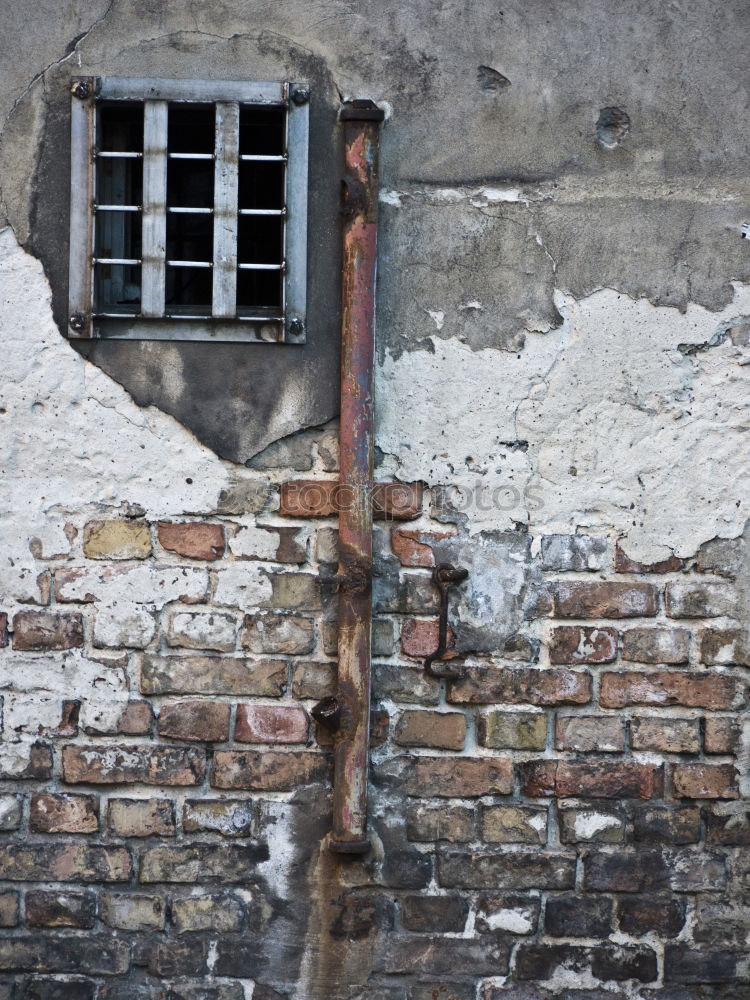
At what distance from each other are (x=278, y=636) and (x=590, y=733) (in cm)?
78

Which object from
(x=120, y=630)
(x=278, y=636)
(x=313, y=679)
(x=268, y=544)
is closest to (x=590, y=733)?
(x=313, y=679)

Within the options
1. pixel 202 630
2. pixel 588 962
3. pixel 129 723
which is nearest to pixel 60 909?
pixel 129 723

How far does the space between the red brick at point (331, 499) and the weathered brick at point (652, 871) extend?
93 centimetres

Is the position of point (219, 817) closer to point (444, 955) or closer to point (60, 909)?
point (60, 909)

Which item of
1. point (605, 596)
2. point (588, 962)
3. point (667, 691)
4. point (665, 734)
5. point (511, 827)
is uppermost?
point (605, 596)

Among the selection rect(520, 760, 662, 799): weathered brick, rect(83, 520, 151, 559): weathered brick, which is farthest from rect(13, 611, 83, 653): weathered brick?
rect(520, 760, 662, 799): weathered brick

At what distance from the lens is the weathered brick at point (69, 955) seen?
2213 mm

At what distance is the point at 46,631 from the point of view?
2.24 meters

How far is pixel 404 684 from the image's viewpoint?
2258 millimetres

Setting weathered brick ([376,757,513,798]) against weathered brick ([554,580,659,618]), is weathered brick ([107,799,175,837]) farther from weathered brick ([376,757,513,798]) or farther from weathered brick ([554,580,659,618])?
weathered brick ([554,580,659,618])

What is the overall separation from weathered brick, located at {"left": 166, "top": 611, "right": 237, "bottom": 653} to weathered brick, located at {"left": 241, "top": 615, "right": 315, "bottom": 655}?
1.5 inches

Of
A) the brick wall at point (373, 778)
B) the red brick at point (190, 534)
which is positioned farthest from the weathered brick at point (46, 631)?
the red brick at point (190, 534)

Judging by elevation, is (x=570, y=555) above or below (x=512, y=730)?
above

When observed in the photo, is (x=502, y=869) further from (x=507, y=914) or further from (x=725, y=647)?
(x=725, y=647)
